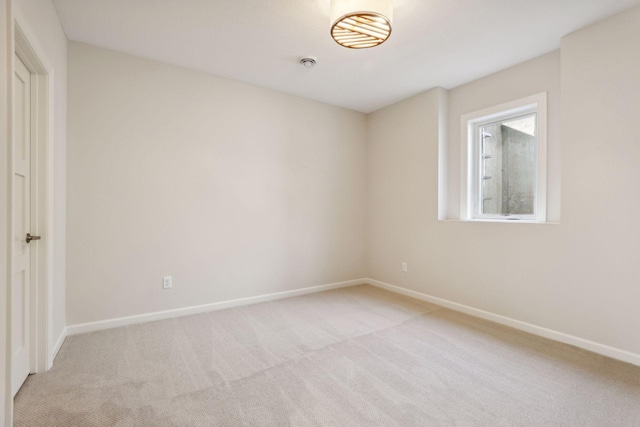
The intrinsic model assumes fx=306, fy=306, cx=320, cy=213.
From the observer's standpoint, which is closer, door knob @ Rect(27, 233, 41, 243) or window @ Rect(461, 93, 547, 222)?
door knob @ Rect(27, 233, 41, 243)

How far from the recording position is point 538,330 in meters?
2.79

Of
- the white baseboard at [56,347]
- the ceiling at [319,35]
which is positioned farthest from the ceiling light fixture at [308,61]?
the white baseboard at [56,347]

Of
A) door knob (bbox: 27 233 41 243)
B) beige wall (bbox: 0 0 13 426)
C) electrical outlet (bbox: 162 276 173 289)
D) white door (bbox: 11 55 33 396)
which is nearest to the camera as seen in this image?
beige wall (bbox: 0 0 13 426)

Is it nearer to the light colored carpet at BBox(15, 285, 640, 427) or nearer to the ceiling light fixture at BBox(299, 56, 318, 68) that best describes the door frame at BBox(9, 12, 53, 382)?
the light colored carpet at BBox(15, 285, 640, 427)

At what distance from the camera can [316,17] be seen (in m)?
2.38

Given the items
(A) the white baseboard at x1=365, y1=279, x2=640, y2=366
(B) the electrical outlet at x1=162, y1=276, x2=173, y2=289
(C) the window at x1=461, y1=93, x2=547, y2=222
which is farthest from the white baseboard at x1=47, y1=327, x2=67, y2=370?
(C) the window at x1=461, y1=93, x2=547, y2=222

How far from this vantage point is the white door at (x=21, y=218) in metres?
1.87

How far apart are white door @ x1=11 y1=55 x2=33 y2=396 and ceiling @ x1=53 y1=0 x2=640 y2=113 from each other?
826mm

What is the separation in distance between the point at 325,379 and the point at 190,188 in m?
2.32

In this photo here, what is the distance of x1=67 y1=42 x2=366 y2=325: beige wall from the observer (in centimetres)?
277

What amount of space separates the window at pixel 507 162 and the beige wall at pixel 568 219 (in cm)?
10

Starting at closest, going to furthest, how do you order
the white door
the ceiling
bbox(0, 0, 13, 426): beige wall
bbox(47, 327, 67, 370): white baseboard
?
bbox(0, 0, 13, 426): beige wall → the white door → bbox(47, 327, 67, 370): white baseboard → the ceiling

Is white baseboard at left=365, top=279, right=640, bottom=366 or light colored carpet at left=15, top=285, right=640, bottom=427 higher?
white baseboard at left=365, top=279, right=640, bottom=366

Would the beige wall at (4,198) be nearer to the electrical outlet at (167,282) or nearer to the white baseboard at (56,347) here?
the white baseboard at (56,347)
